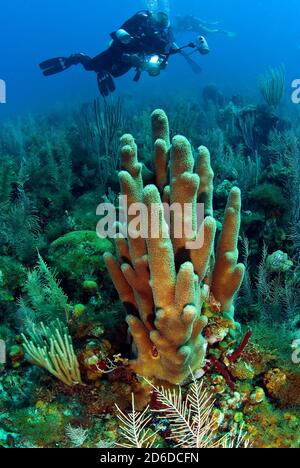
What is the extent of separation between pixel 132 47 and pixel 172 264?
31.3 feet

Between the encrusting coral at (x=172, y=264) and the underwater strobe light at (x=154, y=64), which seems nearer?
the encrusting coral at (x=172, y=264)

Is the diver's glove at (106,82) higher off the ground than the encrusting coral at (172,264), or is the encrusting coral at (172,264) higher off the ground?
the diver's glove at (106,82)

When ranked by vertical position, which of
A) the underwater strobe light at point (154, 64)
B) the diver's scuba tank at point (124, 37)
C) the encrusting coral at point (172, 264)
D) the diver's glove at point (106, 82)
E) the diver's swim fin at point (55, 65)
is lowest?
the encrusting coral at point (172, 264)

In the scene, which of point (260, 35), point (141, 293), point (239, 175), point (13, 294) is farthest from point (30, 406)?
point (260, 35)

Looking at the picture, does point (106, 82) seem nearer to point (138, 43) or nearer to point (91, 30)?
point (138, 43)

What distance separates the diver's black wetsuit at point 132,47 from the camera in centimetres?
975

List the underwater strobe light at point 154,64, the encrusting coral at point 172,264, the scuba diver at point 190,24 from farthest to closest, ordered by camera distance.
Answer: the scuba diver at point 190,24, the underwater strobe light at point 154,64, the encrusting coral at point 172,264

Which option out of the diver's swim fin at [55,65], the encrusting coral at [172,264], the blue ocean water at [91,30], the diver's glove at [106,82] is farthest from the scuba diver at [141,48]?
the blue ocean water at [91,30]

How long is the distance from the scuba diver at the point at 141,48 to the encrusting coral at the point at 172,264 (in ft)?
24.3

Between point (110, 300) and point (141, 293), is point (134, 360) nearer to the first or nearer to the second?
point (141, 293)

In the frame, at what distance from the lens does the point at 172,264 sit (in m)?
2.39

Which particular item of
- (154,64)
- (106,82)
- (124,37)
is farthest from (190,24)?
(154,64)

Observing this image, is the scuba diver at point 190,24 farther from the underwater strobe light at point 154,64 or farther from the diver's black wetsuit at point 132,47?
the underwater strobe light at point 154,64
